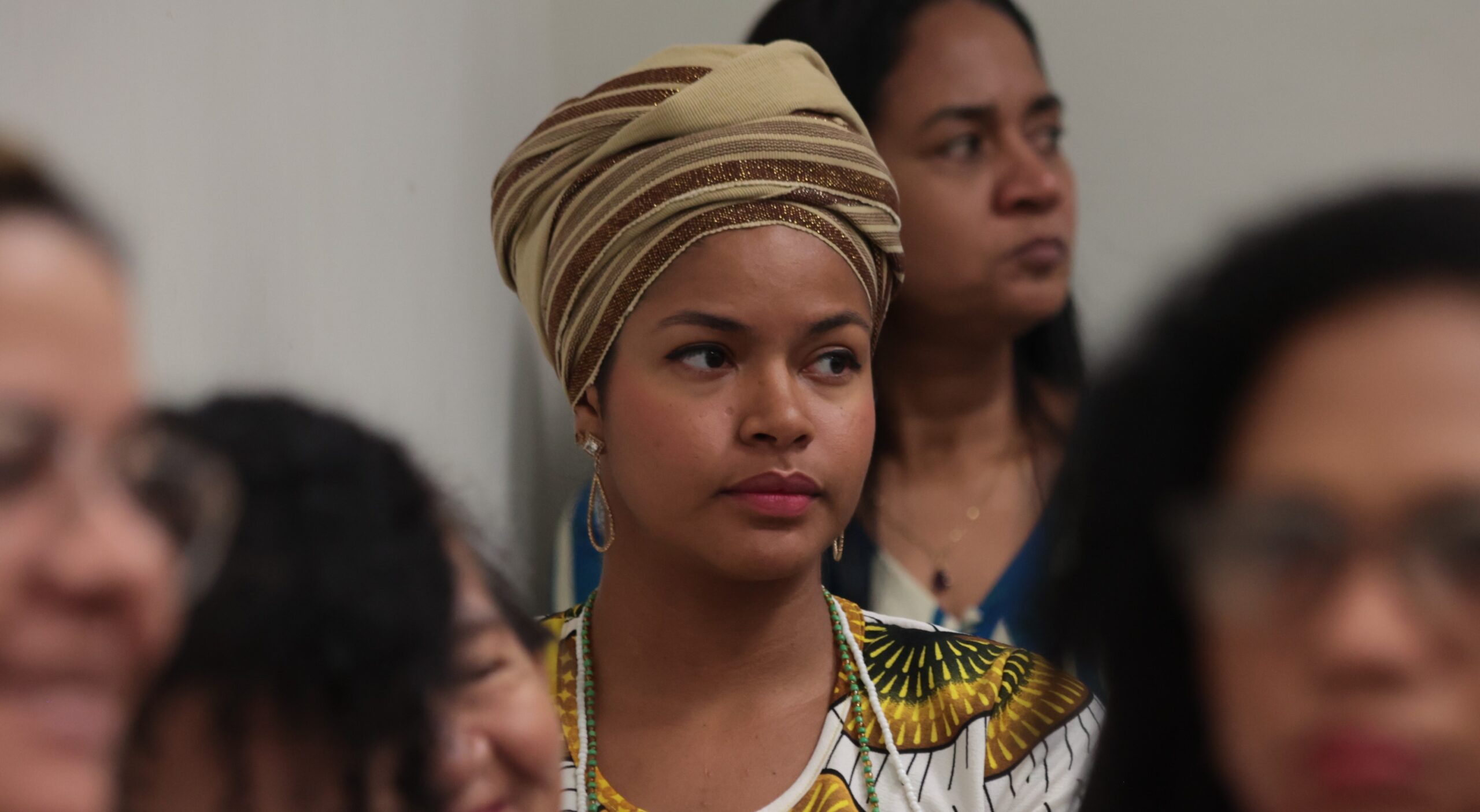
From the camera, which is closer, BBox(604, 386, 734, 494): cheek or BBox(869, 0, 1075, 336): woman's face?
BBox(604, 386, 734, 494): cheek

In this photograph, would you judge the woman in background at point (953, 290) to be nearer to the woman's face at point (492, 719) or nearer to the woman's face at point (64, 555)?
the woman's face at point (492, 719)

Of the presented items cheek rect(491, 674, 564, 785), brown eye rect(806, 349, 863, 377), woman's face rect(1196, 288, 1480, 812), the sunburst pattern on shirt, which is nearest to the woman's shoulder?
the sunburst pattern on shirt

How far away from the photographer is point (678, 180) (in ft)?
3.85

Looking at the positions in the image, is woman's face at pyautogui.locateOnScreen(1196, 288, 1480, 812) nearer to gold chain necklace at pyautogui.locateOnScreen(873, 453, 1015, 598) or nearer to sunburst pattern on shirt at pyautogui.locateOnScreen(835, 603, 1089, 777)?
sunburst pattern on shirt at pyautogui.locateOnScreen(835, 603, 1089, 777)

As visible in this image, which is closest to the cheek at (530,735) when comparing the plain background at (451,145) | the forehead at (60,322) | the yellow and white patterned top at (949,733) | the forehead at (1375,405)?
A: the plain background at (451,145)

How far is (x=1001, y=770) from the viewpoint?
3.90 feet

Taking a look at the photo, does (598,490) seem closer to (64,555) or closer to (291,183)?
(291,183)

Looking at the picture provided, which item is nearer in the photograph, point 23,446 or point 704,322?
point 23,446

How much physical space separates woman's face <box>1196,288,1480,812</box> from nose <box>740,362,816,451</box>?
0.59 m

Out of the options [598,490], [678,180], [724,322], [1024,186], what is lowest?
[598,490]

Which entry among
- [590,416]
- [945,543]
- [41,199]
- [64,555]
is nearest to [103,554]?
[64,555]

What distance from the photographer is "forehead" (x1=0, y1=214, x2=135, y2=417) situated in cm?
48

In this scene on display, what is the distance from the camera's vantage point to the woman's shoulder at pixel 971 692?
1208mm

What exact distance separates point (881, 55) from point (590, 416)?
0.75 meters
